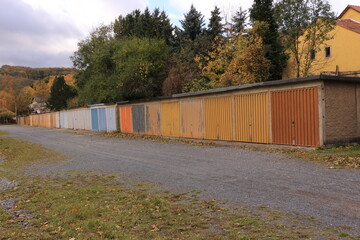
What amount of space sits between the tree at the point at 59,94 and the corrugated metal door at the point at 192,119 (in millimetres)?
56724

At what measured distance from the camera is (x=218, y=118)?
54.2ft

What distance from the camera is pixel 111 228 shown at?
14.5ft

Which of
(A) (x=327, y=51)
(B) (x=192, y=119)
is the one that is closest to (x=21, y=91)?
(A) (x=327, y=51)

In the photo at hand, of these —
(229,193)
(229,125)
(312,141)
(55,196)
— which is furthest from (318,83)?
(55,196)

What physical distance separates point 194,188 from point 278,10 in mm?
17607

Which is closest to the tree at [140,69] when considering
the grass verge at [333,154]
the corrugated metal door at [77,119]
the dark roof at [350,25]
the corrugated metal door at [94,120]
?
the corrugated metal door at [94,120]

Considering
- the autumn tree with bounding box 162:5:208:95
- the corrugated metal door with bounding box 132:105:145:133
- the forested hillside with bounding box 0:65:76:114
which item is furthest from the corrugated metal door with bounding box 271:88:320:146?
the forested hillside with bounding box 0:65:76:114

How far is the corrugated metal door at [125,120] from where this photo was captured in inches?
1007

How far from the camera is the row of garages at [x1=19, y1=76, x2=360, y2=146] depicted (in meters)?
11.7

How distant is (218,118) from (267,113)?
3391mm

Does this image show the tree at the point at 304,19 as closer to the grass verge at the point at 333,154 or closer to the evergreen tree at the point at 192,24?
the grass verge at the point at 333,154

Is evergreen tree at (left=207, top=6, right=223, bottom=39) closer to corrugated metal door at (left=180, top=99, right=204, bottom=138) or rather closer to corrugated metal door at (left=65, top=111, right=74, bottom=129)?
corrugated metal door at (left=180, top=99, right=204, bottom=138)

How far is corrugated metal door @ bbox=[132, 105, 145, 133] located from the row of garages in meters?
0.93

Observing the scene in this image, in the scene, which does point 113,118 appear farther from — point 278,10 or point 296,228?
point 296,228
